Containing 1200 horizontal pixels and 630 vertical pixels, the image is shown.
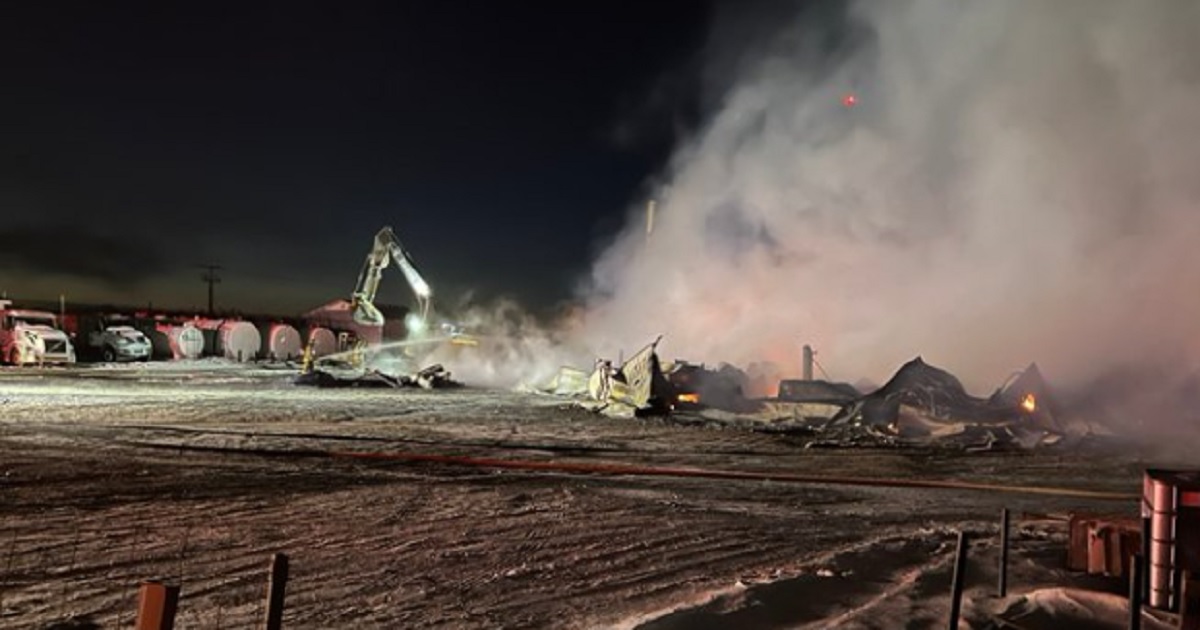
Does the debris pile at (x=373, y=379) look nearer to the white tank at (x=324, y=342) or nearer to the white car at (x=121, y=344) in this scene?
the white tank at (x=324, y=342)

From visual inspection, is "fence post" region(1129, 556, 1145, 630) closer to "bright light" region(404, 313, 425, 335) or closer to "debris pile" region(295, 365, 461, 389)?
"debris pile" region(295, 365, 461, 389)

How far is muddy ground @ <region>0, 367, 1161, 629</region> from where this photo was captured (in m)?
5.23

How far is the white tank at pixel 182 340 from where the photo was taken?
42.5 m

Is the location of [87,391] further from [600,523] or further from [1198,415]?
[1198,415]

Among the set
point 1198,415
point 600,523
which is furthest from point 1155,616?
point 1198,415

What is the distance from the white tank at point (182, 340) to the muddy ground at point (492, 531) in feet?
99.2

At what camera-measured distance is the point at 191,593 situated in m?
5.28

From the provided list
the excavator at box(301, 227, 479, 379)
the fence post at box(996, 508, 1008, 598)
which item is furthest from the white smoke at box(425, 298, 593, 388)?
the fence post at box(996, 508, 1008, 598)

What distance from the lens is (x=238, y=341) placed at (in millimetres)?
Answer: 44281

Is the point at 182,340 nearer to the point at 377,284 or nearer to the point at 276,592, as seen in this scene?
the point at 377,284

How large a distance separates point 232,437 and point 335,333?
3373 cm

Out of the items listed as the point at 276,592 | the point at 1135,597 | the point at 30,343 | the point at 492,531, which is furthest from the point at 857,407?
the point at 30,343

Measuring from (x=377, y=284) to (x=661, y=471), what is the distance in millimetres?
28809

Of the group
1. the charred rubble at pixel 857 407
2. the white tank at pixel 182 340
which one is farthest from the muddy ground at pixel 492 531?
the white tank at pixel 182 340
